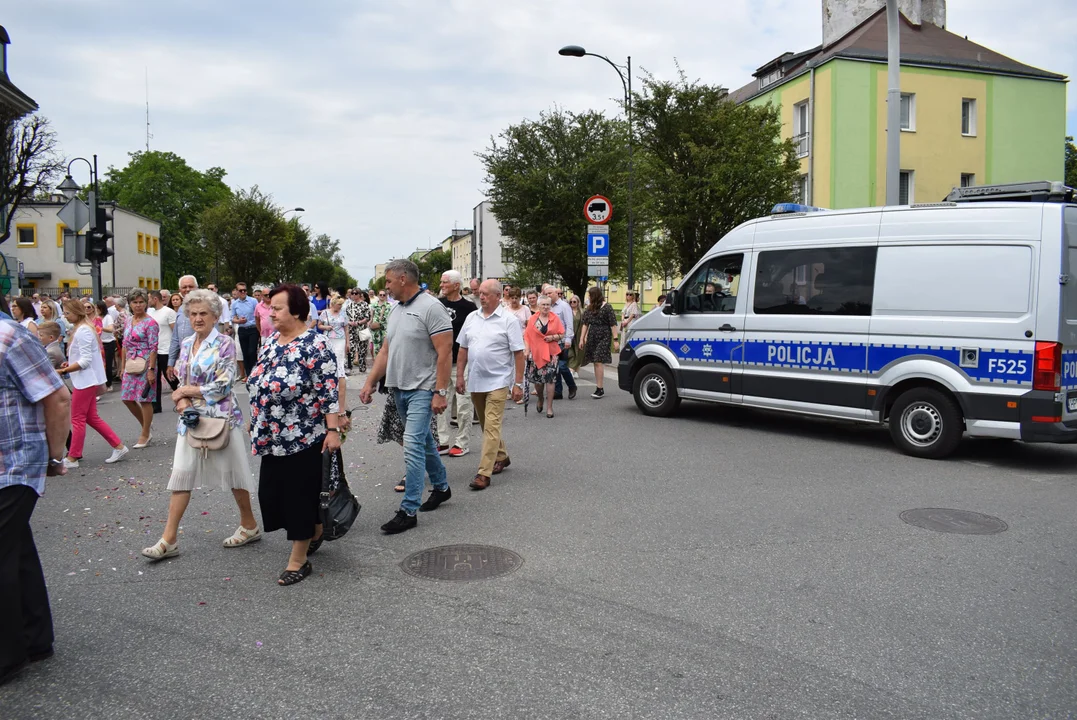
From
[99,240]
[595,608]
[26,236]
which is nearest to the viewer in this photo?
[595,608]

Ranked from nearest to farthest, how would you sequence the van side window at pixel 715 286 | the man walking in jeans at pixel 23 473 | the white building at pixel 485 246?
1. the man walking in jeans at pixel 23 473
2. the van side window at pixel 715 286
3. the white building at pixel 485 246

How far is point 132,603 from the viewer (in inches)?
181

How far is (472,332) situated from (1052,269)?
541 centimetres

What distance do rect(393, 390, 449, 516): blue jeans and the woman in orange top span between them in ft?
17.0

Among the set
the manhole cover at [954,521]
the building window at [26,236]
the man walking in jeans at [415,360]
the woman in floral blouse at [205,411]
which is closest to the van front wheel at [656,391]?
the manhole cover at [954,521]

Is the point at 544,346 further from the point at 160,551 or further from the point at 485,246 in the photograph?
the point at 485,246

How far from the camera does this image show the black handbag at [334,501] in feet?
16.6

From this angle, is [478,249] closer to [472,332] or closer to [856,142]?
[856,142]

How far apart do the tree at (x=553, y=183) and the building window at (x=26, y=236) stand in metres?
43.4

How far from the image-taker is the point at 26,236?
197 ft

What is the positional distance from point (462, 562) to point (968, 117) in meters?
35.3

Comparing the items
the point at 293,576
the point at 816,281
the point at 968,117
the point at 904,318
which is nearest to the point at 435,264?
the point at 968,117

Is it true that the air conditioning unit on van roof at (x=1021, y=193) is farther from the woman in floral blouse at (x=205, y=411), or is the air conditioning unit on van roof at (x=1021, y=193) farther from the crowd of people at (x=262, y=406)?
the woman in floral blouse at (x=205, y=411)

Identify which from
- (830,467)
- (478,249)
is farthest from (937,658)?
(478,249)
